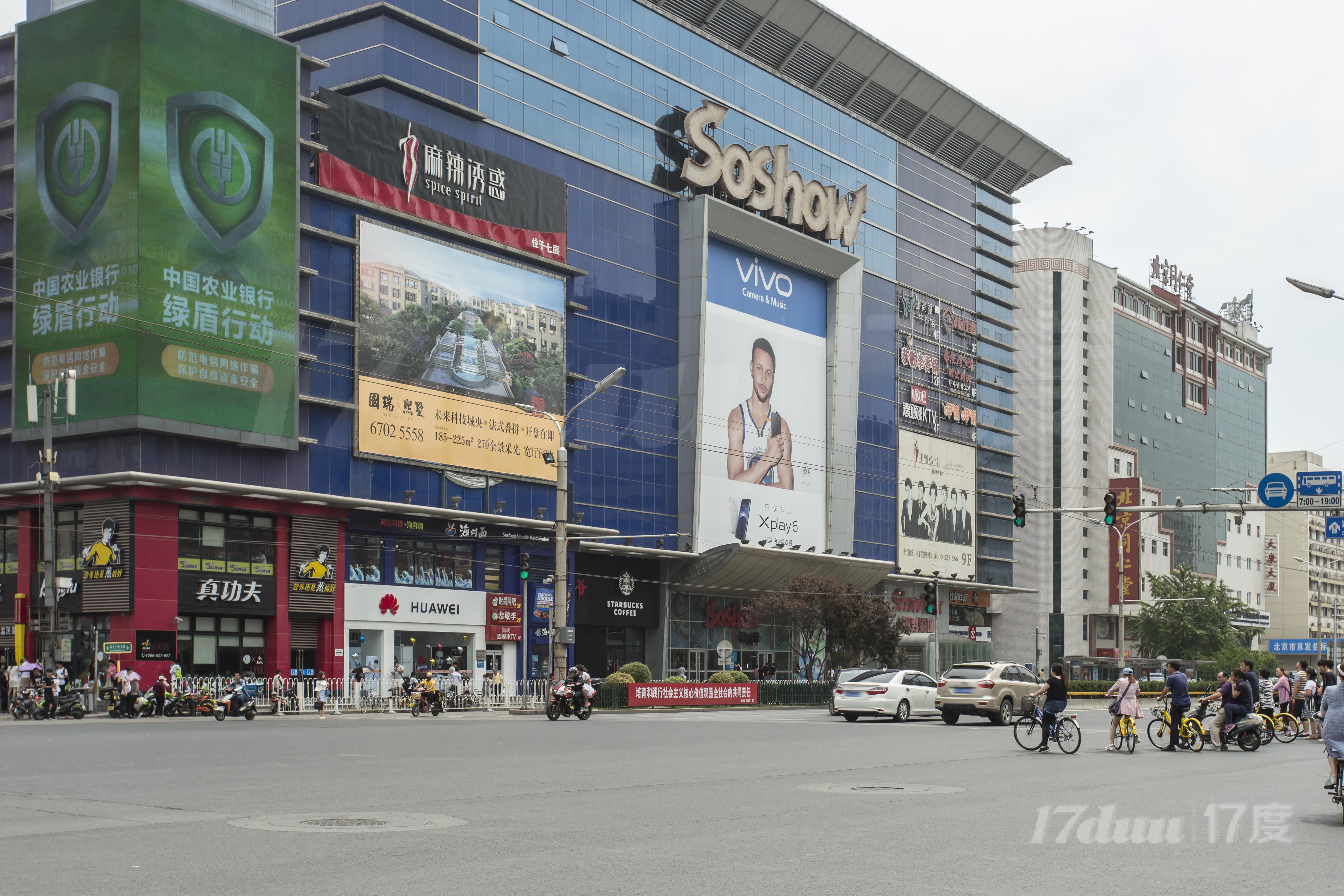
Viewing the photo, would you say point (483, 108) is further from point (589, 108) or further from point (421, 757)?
point (421, 757)

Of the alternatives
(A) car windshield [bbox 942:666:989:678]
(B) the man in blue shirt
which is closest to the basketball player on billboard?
(A) car windshield [bbox 942:666:989:678]

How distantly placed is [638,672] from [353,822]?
41.0 meters

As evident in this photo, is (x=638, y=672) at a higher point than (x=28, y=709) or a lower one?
lower

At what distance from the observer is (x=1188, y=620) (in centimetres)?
10362

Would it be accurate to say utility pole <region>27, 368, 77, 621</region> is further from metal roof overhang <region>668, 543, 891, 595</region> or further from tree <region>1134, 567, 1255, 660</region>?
tree <region>1134, 567, 1255, 660</region>

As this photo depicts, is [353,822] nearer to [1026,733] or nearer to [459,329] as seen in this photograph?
[1026,733]

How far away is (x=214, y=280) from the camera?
4712 centimetres

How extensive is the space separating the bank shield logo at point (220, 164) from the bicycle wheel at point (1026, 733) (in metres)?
32.3

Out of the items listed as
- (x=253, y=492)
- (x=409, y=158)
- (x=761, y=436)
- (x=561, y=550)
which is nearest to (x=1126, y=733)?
(x=561, y=550)

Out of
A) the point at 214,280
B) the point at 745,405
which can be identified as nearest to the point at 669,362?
the point at 745,405

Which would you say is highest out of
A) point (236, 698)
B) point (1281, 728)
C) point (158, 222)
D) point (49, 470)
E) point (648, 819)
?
point (158, 222)

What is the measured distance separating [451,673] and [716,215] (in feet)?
110

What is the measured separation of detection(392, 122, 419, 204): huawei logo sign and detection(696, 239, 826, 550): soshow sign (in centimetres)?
2126

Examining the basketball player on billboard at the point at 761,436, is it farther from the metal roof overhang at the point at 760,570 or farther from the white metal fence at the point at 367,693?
the white metal fence at the point at 367,693
